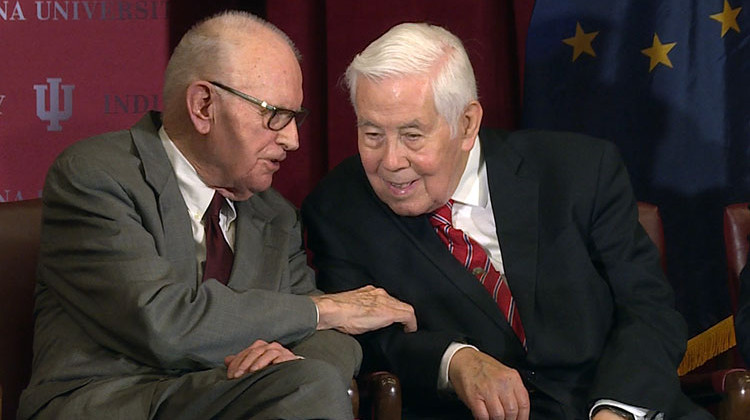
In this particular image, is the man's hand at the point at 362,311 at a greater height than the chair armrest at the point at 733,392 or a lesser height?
greater

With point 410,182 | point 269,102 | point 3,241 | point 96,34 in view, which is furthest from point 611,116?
point 3,241

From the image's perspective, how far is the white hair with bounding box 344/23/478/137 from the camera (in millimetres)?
3016

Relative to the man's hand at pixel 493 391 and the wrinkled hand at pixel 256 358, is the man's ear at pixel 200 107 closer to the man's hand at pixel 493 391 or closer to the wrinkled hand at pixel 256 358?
the wrinkled hand at pixel 256 358

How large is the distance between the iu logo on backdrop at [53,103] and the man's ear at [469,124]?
1.39m

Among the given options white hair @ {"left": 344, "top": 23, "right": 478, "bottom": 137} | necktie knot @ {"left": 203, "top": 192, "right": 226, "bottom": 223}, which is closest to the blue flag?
white hair @ {"left": 344, "top": 23, "right": 478, "bottom": 137}

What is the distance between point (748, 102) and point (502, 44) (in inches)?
33.5

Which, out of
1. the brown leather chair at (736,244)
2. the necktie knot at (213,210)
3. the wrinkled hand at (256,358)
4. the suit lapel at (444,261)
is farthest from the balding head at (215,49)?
the brown leather chair at (736,244)

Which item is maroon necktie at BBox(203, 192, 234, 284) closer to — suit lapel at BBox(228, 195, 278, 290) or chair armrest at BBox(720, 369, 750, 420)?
suit lapel at BBox(228, 195, 278, 290)

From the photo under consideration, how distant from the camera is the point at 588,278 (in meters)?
3.11

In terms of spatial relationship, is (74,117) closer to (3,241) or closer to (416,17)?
(3,241)

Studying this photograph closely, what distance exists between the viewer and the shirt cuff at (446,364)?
2.98 m

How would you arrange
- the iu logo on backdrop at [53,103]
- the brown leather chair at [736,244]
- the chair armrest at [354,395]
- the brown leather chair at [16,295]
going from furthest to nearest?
Result: 1. the iu logo on backdrop at [53,103]
2. the brown leather chair at [736,244]
3. the brown leather chair at [16,295]
4. the chair armrest at [354,395]

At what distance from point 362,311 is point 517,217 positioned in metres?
0.49

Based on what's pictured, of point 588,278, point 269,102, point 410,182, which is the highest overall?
point 269,102
